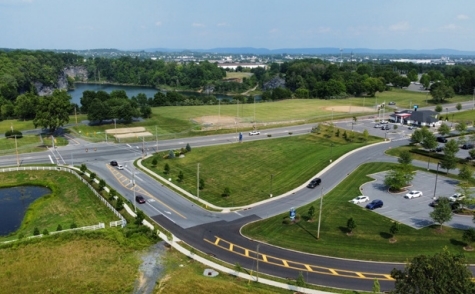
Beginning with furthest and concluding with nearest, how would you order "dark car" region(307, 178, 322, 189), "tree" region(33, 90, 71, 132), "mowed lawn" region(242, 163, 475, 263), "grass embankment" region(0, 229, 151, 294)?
1. "tree" region(33, 90, 71, 132)
2. "dark car" region(307, 178, 322, 189)
3. "mowed lawn" region(242, 163, 475, 263)
4. "grass embankment" region(0, 229, 151, 294)

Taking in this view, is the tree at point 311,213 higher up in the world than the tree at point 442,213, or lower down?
lower down

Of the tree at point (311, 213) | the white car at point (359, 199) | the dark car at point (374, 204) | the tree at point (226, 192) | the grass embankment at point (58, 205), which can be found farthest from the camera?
the tree at point (226, 192)

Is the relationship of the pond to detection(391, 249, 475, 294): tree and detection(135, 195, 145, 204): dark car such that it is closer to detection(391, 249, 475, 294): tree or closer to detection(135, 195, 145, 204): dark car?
detection(135, 195, 145, 204): dark car

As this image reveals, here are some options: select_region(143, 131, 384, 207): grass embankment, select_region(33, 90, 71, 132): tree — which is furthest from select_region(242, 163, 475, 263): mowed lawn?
select_region(33, 90, 71, 132): tree

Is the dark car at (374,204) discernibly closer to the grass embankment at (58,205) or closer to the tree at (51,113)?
the grass embankment at (58,205)

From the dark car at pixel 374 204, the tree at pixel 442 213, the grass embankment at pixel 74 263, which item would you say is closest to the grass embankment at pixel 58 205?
the grass embankment at pixel 74 263

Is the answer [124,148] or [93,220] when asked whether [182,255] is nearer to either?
[93,220]
